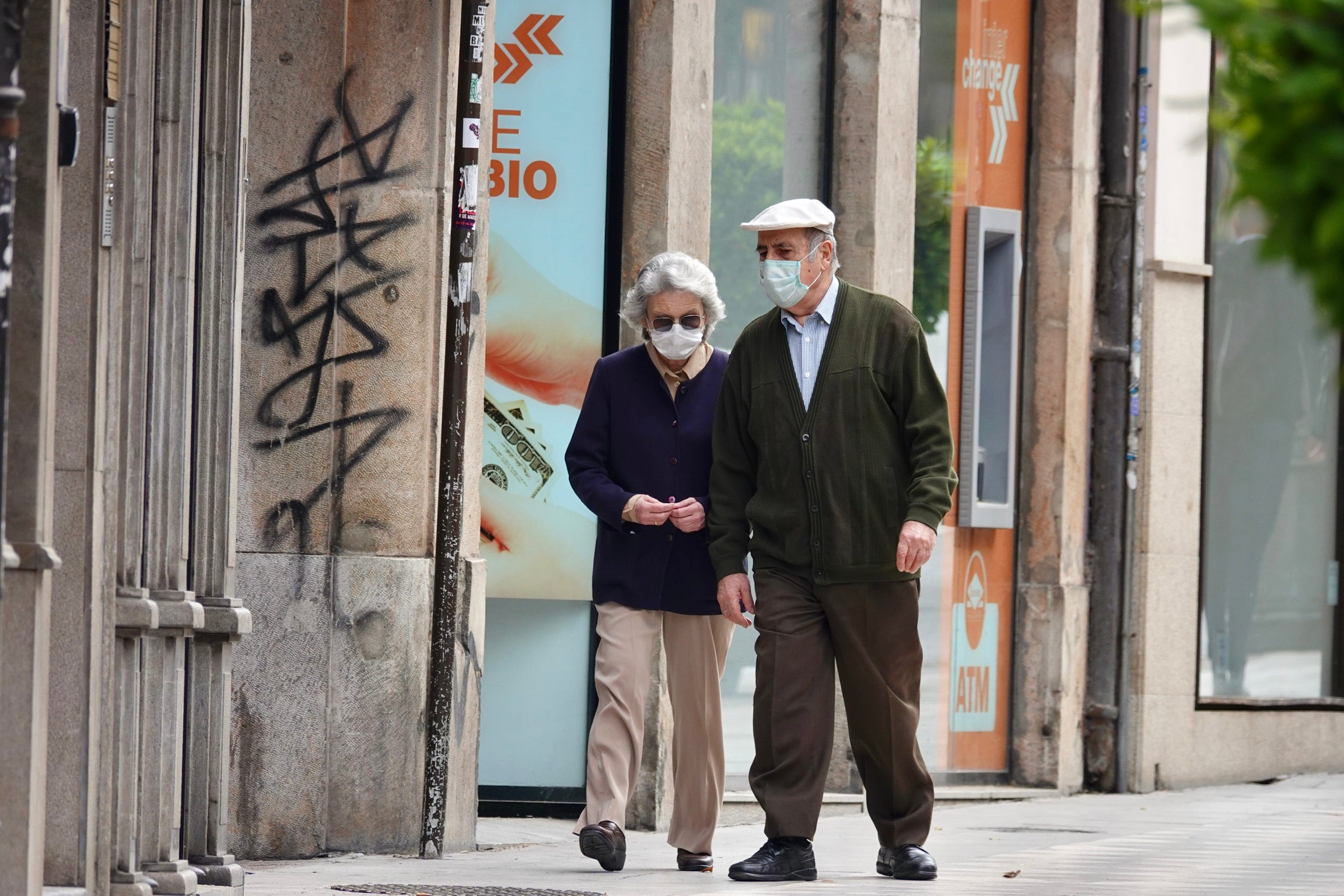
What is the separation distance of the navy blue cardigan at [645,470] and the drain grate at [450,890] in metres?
1.13

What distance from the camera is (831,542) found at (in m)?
6.55

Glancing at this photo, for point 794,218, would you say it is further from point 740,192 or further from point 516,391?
point 740,192

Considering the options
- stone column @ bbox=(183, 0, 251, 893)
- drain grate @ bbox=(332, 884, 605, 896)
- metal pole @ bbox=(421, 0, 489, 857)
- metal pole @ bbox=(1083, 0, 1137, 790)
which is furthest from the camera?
metal pole @ bbox=(1083, 0, 1137, 790)

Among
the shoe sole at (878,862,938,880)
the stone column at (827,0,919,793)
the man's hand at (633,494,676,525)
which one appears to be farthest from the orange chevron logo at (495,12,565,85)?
the shoe sole at (878,862,938,880)

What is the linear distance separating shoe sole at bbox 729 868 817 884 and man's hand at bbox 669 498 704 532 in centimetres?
109

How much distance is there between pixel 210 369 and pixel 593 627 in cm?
352

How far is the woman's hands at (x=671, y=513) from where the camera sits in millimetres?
6836

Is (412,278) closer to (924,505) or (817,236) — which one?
(817,236)

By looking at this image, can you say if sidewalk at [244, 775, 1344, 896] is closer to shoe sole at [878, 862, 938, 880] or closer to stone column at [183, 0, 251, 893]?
shoe sole at [878, 862, 938, 880]

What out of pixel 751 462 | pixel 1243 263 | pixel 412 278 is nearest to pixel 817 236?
pixel 751 462

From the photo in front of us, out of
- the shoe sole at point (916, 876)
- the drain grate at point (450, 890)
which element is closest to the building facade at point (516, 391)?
the drain grate at point (450, 890)

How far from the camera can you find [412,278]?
25.2 feet

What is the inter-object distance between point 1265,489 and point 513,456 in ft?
18.4

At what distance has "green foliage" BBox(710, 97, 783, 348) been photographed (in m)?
9.96
